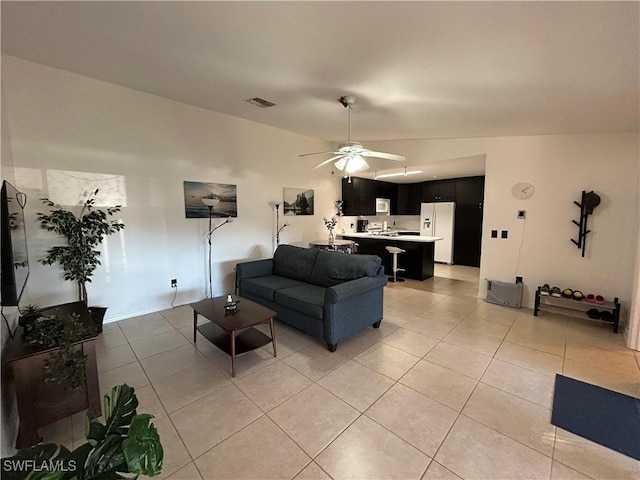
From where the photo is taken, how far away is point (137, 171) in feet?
11.9

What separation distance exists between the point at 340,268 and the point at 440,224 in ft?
15.9

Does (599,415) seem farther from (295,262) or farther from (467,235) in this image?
(467,235)

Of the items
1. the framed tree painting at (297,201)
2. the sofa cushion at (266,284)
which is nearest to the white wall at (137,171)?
the framed tree painting at (297,201)

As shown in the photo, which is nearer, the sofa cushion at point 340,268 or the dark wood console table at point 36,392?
the dark wood console table at point 36,392

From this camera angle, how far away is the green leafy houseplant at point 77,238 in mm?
2965

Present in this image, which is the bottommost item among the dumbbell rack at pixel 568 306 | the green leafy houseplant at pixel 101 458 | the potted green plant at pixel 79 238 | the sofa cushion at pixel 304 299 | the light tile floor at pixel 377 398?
the light tile floor at pixel 377 398

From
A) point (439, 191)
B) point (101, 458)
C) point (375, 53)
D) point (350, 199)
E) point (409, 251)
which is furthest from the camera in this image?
point (439, 191)

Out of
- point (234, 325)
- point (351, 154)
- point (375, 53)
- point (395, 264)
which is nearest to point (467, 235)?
point (395, 264)

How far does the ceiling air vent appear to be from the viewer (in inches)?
136

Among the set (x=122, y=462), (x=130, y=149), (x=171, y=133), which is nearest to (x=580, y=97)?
(x=122, y=462)

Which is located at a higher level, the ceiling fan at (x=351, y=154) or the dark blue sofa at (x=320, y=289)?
the ceiling fan at (x=351, y=154)

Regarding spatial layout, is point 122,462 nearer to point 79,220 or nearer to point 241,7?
point 241,7

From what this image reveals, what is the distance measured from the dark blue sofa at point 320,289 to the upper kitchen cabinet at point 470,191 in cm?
471

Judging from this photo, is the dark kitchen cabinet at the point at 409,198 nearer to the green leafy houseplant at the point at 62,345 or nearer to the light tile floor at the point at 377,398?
the light tile floor at the point at 377,398
